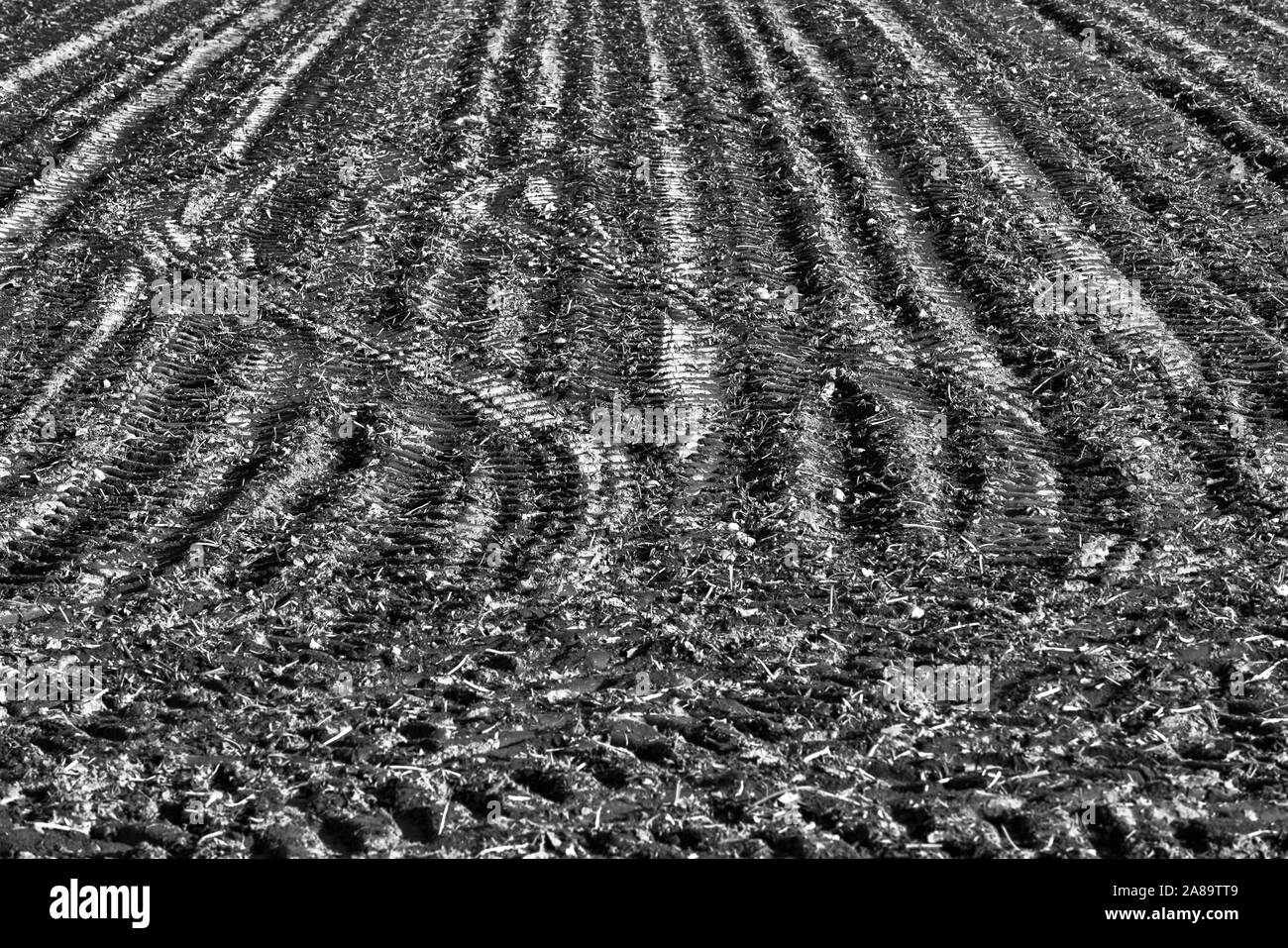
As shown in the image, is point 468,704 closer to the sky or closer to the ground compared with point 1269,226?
closer to the ground

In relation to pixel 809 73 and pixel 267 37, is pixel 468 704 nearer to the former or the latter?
pixel 809 73

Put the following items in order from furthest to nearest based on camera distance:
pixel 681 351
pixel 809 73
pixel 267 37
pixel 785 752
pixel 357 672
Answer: pixel 267 37, pixel 809 73, pixel 681 351, pixel 357 672, pixel 785 752

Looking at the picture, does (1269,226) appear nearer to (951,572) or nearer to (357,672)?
(951,572)

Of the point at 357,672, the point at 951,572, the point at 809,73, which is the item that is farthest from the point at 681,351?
the point at 809,73

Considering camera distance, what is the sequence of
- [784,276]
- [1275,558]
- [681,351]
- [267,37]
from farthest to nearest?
[267,37] < [784,276] < [681,351] < [1275,558]

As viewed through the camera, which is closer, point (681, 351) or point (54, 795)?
point (54, 795)

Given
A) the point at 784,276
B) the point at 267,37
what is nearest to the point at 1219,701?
the point at 784,276

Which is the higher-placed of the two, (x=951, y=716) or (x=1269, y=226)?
(x=1269, y=226)

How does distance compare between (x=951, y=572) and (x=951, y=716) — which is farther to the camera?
(x=951, y=572)

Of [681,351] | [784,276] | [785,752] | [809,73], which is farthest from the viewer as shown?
[809,73]
